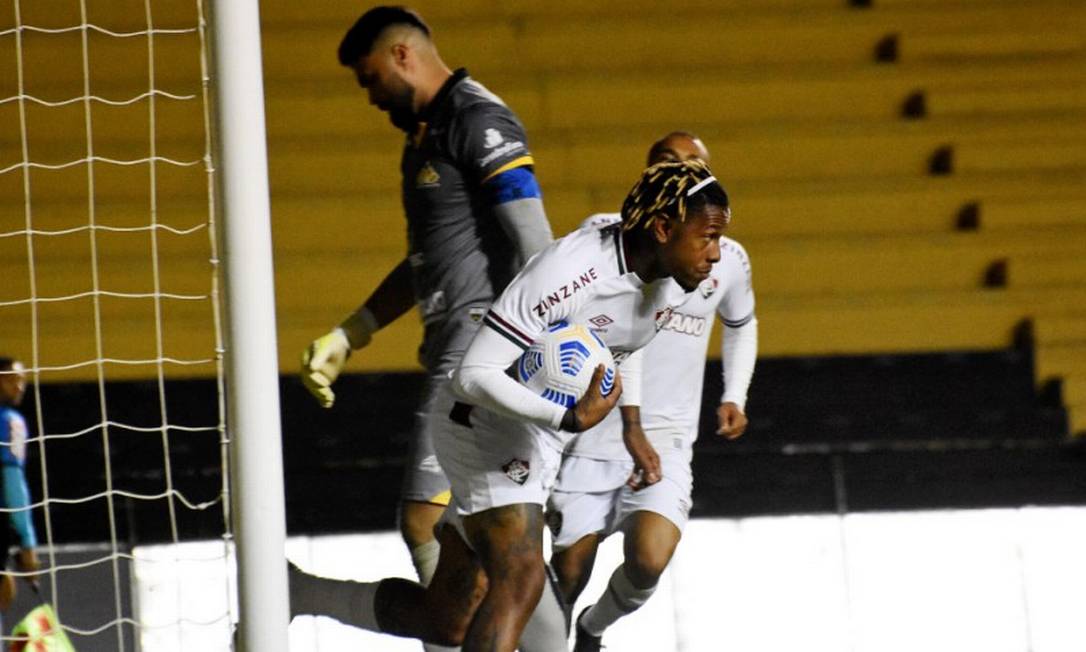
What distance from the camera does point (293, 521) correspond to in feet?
21.2

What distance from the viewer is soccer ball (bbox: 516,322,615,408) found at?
2.93 m

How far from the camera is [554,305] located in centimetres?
293

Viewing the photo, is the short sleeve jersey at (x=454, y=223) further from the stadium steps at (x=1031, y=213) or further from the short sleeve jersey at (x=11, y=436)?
the stadium steps at (x=1031, y=213)

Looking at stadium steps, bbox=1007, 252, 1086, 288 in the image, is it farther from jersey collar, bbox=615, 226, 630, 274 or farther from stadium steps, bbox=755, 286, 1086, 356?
jersey collar, bbox=615, 226, 630, 274

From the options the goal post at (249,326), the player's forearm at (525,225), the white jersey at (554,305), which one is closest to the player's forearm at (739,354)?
the player's forearm at (525,225)

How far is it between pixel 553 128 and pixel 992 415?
8.28ft

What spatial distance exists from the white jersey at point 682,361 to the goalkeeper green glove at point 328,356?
952 millimetres

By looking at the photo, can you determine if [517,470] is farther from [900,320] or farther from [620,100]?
[620,100]

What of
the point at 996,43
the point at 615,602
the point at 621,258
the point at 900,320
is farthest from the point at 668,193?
the point at 996,43

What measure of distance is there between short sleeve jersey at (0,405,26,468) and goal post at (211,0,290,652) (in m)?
2.70

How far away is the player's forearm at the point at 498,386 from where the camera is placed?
114 inches

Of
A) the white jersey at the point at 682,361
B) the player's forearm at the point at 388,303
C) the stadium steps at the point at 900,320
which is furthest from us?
the stadium steps at the point at 900,320

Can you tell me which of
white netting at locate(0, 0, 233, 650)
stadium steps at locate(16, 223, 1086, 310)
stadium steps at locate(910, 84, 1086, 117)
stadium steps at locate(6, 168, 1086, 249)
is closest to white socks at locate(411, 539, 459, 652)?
white netting at locate(0, 0, 233, 650)

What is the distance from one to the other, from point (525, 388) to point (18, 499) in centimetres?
292
